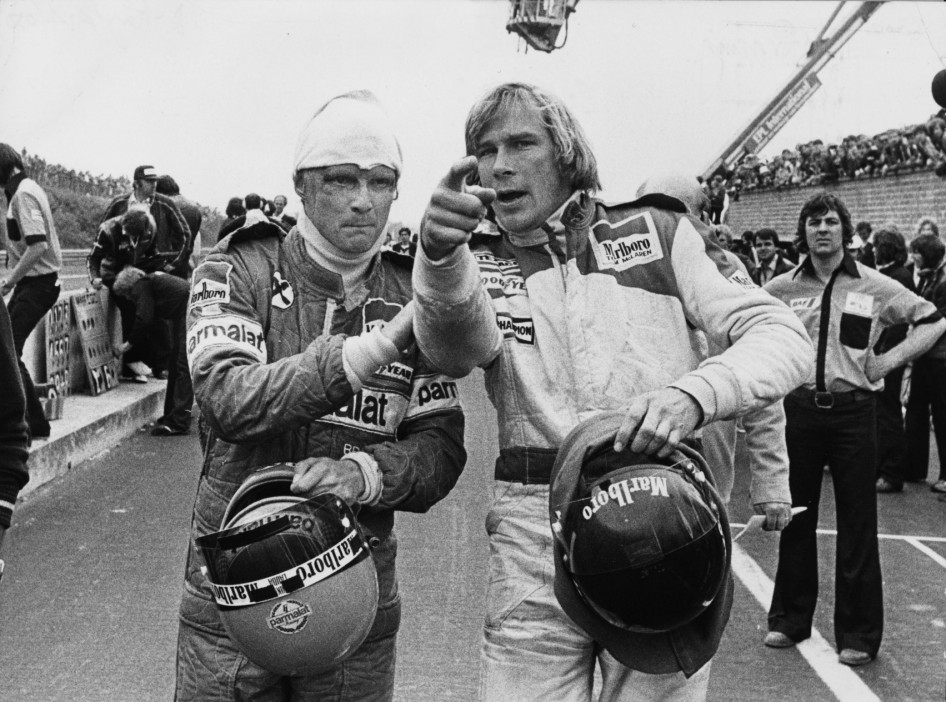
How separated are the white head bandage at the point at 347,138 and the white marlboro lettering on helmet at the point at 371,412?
0.51 metres

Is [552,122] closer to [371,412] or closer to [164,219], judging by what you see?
[371,412]

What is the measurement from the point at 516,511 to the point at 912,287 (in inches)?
379

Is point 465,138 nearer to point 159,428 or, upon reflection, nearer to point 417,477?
point 417,477

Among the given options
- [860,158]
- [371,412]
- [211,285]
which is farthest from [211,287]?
[860,158]

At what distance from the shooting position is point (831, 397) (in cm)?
600

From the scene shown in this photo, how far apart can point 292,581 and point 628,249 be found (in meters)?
1.07

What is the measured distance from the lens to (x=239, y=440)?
8.88ft

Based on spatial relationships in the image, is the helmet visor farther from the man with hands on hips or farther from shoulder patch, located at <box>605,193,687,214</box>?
shoulder patch, located at <box>605,193,687,214</box>

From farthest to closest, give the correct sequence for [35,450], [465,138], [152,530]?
[35,450] → [152,530] → [465,138]

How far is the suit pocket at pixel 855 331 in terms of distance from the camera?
6070 mm

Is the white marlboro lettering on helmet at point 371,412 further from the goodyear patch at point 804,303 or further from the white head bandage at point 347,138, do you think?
the goodyear patch at point 804,303

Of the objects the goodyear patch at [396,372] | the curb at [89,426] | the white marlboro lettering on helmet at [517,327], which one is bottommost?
the curb at [89,426]

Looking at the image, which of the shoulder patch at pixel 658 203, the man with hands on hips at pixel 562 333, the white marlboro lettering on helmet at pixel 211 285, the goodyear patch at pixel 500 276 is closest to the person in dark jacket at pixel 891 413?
the shoulder patch at pixel 658 203

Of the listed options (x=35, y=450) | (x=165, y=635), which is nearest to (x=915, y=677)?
(x=165, y=635)
